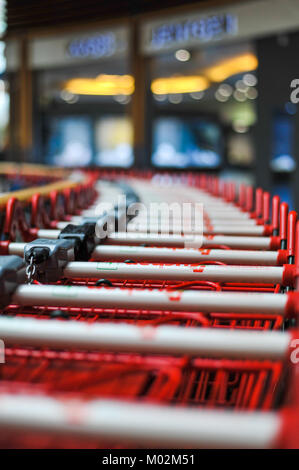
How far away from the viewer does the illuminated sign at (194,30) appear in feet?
30.5

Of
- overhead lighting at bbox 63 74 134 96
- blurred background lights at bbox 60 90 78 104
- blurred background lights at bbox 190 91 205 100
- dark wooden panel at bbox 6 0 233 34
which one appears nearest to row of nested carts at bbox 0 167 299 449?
dark wooden panel at bbox 6 0 233 34

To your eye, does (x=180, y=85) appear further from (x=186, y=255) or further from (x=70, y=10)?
(x=186, y=255)

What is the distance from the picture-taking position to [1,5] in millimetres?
12133

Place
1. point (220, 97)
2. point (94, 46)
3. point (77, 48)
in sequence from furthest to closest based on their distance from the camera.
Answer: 1. point (220, 97)
2. point (77, 48)
3. point (94, 46)

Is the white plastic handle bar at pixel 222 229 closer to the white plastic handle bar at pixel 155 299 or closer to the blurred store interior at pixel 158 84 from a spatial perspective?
the white plastic handle bar at pixel 155 299

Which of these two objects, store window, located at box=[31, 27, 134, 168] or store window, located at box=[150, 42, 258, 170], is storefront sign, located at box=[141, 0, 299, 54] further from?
store window, located at box=[31, 27, 134, 168]

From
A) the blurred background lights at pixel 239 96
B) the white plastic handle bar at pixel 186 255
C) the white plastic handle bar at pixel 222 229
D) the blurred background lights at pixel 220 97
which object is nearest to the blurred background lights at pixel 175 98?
the blurred background lights at pixel 220 97

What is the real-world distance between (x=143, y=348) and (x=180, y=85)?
1575 cm

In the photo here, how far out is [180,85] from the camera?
16.1 meters

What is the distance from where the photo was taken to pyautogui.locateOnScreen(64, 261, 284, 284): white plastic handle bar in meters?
1.60

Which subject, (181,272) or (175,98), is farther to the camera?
(175,98)

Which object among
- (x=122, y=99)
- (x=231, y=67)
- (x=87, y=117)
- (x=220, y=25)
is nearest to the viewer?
(x=220, y=25)

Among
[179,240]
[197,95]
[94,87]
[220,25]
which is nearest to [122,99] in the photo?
[94,87]

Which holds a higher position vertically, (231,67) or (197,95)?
(231,67)
